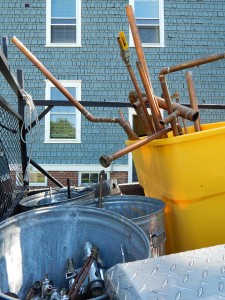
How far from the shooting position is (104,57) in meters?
8.44

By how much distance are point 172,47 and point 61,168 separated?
4.27 m

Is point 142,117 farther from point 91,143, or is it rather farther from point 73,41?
point 73,41

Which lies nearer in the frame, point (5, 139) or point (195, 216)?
point (195, 216)

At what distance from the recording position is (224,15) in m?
8.65

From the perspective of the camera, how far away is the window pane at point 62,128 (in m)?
8.39

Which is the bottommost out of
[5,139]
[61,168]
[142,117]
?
[61,168]

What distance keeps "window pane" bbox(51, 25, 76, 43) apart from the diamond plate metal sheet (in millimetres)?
8312

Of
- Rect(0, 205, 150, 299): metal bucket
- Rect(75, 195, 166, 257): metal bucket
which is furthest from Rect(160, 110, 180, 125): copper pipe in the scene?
Rect(0, 205, 150, 299): metal bucket

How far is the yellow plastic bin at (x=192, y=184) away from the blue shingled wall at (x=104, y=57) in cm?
602

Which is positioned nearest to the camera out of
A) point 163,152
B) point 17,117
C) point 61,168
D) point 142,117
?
point 163,152

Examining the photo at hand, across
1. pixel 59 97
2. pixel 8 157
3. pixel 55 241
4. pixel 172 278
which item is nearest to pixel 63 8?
pixel 59 97

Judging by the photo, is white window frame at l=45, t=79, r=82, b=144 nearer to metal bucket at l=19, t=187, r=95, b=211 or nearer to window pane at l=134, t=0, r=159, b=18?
window pane at l=134, t=0, r=159, b=18

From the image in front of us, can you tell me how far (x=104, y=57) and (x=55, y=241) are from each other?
751 centimetres

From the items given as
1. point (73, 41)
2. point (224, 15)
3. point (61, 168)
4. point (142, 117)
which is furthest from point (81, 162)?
point (142, 117)
